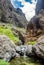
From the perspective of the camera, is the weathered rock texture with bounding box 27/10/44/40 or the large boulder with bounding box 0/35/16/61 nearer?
the large boulder with bounding box 0/35/16/61

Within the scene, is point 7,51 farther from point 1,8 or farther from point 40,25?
point 1,8

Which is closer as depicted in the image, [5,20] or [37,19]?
[37,19]

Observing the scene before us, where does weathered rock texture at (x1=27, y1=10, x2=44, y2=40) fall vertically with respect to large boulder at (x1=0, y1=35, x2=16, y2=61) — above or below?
below

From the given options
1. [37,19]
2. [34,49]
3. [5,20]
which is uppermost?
[34,49]

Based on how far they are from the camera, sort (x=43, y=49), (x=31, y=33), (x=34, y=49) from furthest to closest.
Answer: (x=31, y=33) → (x=34, y=49) → (x=43, y=49)

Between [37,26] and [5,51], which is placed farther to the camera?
[37,26]

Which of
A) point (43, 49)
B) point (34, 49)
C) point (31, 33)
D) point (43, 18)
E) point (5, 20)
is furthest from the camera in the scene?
point (5, 20)

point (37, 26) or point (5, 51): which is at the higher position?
point (5, 51)

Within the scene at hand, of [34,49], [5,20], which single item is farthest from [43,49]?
[5,20]

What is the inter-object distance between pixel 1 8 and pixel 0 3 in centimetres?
395

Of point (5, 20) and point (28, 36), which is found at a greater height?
point (28, 36)

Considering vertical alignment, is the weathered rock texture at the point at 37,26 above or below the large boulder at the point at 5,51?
below

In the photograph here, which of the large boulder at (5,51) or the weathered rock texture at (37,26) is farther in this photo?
the weathered rock texture at (37,26)

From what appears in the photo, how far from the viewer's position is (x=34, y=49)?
24.9 metres
